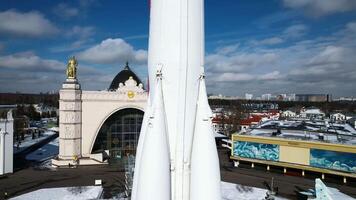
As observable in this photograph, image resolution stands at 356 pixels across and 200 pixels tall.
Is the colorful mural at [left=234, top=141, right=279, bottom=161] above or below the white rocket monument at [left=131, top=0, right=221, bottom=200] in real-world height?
below

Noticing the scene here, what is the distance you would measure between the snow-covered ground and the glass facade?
13.2 meters

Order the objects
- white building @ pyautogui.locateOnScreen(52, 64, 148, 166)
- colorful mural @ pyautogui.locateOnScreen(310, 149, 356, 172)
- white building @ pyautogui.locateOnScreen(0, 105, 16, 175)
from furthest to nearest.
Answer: white building @ pyautogui.locateOnScreen(52, 64, 148, 166)
white building @ pyautogui.locateOnScreen(0, 105, 16, 175)
colorful mural @ pyautogui.locateOnScreen(310, 149, 356, 172)

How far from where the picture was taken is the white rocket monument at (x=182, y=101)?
9.95 m

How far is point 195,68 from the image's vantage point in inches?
411

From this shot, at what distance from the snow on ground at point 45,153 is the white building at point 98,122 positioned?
20.1 feet

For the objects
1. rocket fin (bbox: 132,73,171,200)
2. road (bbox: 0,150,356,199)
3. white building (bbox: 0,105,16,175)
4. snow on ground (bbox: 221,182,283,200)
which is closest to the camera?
rocket fin (bbox: 132,73,171,200)

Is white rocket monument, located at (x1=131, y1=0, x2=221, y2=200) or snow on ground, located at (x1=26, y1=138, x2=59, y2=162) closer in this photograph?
white rocket monument, located at (x1=131, y1=0, x2=221, y2=200)

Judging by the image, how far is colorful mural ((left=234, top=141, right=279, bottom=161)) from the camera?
34.4m

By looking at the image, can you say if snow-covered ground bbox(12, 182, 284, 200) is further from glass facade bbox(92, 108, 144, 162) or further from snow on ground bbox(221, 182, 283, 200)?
glass facade bbox(92, 108, 144, 162)

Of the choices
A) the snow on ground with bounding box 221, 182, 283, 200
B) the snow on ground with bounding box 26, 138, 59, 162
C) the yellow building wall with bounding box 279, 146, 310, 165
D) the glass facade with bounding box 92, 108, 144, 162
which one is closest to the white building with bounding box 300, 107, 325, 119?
the yellow building wall with bounding box 279, 146, 310, 165

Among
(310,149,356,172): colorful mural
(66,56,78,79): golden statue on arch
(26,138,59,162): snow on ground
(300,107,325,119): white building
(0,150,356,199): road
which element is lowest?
(0,150,356,199): road

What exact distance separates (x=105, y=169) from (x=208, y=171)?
26.9 m

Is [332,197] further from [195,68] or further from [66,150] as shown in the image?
[66,150]

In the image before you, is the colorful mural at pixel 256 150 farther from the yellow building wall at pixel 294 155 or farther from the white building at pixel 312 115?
the white building at pixel 312 115
